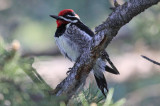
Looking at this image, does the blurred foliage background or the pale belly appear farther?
the blurred foliage background

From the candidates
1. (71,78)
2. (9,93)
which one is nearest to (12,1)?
(71,78)

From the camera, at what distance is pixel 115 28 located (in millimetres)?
2072

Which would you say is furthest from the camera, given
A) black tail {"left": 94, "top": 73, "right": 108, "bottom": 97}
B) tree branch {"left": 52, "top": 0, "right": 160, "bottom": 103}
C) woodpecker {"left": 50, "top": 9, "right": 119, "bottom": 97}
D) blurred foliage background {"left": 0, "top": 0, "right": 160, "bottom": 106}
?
blurred foliage background {"left": 0, "top": 0, "right": 160, "bottom": 106}

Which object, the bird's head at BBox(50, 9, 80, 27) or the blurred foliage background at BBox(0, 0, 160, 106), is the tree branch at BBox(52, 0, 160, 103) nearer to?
the bird's head at BBox(50, 9, 80, 27)

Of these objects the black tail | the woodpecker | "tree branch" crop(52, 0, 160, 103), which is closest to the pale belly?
the woodpecker

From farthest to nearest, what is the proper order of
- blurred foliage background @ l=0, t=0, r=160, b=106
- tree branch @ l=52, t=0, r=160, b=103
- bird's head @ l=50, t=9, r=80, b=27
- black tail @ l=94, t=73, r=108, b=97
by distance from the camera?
blurred foliage background @ l=0, t=0, r=160, b=106, bird's head @ l=50, t=9, r=80, b=27, black tail @ l=94, t=73, r=108, b=97, tree branch @ l=52, t=0, r=160, b=103

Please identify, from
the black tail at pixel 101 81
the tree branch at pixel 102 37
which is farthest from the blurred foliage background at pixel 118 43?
the tree branch at pixel 102 37

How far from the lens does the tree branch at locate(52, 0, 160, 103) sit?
2008 millimetres

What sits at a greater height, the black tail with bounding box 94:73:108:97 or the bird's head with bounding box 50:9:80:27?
the bird's head with bounding box 50:9:80:27

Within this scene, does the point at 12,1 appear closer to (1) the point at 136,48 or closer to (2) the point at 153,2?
(1) the point at 136,48

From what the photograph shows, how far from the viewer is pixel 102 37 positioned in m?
2.09

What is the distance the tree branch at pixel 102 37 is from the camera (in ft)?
6.59

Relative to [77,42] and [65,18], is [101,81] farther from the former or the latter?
[65,18]

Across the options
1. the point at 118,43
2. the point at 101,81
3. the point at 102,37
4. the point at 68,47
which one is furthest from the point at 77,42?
the point at 118,43
